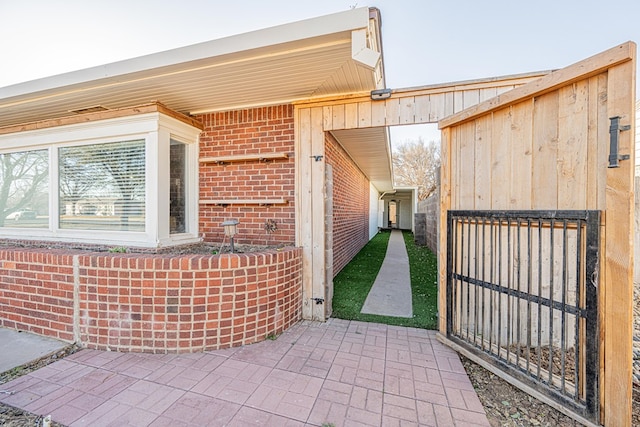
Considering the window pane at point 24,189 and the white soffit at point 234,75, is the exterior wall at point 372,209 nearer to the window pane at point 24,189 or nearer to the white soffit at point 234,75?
the white soffit at point 234,75

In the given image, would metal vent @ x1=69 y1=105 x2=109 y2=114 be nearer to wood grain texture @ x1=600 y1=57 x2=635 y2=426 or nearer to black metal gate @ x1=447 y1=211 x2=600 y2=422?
black metal gate @ x1=447 y1=211 x2=600 y2=422

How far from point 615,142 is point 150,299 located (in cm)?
Answer: 373

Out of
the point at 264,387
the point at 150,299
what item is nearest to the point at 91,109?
the point at 150,299

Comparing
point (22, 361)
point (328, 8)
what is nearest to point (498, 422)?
point (22, 361)

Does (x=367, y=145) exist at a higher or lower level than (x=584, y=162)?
A: higher

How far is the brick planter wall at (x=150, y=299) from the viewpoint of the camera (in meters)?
2.64

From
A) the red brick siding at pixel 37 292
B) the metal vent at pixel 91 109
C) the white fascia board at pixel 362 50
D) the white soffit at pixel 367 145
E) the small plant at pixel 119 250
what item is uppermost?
the white soffit at pixel 367 145

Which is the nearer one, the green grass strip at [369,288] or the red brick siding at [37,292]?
the red brick siding at [37,292]

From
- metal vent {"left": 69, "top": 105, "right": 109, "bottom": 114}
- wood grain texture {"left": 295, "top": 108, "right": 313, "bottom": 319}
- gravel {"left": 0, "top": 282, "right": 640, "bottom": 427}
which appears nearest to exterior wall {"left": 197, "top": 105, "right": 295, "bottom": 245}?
wood grain texture {"left": 295, "top": 108, "right": 313, "bottom": 319}

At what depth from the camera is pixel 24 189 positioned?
166 inches

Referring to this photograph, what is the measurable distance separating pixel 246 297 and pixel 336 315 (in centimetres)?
137

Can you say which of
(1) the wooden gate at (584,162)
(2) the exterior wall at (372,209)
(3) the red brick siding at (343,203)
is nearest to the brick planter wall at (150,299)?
(1) the wooden gate at (584,162)

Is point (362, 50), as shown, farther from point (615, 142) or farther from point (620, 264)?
point (620, 264)

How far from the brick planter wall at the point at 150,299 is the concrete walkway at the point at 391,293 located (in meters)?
1.61
